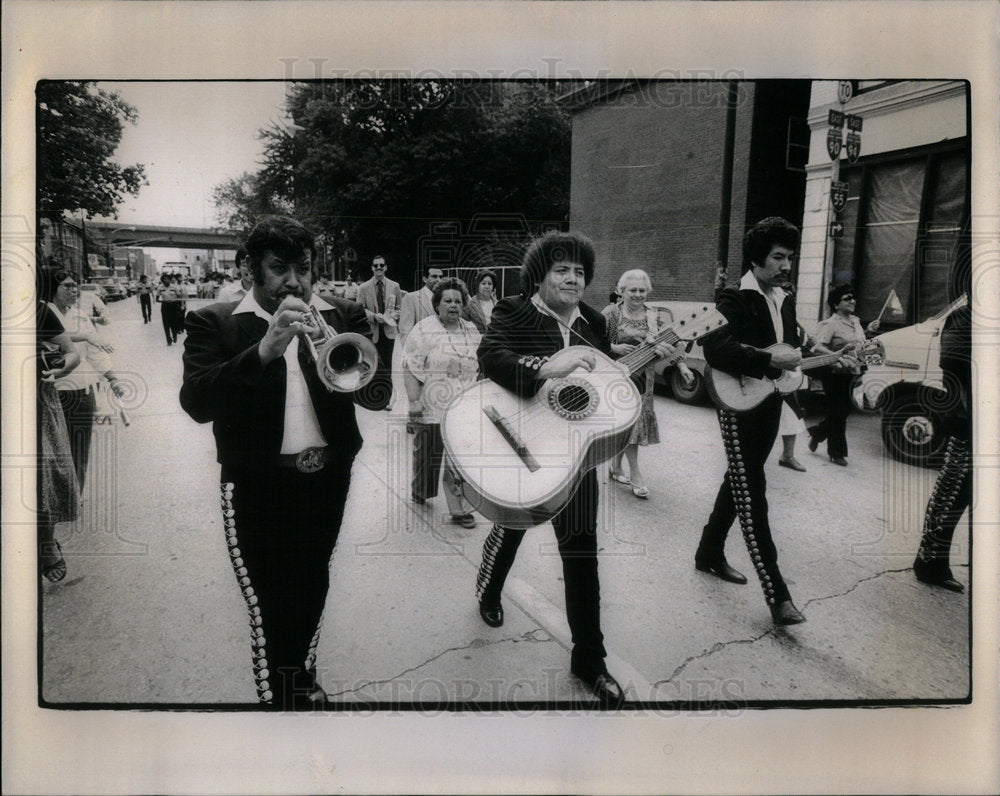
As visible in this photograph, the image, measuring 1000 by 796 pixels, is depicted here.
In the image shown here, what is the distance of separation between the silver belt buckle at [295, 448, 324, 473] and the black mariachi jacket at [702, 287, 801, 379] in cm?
166

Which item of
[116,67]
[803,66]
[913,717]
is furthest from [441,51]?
[913,717]

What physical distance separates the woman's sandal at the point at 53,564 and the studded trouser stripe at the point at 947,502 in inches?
143

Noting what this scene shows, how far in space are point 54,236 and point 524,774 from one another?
9.70ft

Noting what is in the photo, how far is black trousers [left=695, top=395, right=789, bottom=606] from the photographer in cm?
267

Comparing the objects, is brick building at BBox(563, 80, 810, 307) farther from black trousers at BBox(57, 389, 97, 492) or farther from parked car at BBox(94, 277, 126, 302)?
black trousers at BBox(57, 389, 97, 492)

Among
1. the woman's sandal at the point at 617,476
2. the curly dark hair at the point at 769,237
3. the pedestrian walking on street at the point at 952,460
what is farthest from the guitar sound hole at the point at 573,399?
the pedestrian walking on street at the point at 952,460

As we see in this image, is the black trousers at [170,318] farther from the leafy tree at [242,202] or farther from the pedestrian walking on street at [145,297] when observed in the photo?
the leafy tree at [242,202]

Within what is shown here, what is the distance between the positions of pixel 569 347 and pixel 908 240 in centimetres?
160

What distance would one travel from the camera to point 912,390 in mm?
2635

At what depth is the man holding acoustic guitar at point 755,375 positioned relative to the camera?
8.61 feet

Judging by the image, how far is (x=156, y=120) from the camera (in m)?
2.49

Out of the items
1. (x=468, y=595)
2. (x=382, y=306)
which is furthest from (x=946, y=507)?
(x=382, y=306)

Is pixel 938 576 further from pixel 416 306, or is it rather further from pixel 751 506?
pixel 416 306

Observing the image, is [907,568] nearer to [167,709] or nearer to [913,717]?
[913,717]
